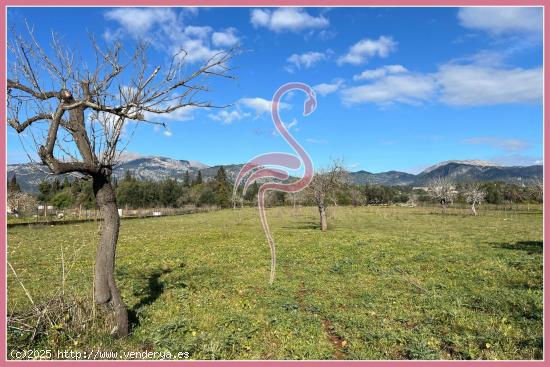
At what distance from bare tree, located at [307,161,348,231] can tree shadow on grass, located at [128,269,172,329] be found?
897 inches

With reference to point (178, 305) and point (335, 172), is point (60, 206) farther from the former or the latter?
point (178, 305)

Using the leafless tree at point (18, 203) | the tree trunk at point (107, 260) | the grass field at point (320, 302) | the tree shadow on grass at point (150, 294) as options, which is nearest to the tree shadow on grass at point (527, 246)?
the grass field at point (320, 302)

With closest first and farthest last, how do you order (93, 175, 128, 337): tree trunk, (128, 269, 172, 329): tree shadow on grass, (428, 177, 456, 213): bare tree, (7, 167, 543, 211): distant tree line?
(93, 175, 128, 337): tree trunk
(128, 269, 172, 329): tree shadow on grass
(428, 177, 456, 213): bare tree
(7, 167, 543, 211): distant tree line

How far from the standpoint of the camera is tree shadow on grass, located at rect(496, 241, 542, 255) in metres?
22.3

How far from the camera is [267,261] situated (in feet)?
65.0

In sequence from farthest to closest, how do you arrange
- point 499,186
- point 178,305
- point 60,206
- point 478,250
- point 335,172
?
1. point 499,186
2. point 60,206
3. point 335,172
4. point 478,250
5. point 178,305

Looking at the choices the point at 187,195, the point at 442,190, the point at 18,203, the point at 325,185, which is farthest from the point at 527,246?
the point at 187,195

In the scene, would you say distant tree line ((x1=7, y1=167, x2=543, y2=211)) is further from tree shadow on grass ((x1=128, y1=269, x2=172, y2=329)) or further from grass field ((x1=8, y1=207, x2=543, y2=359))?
tree shadow on grass ((x1=128, y1=269, x2=172, y2=329))

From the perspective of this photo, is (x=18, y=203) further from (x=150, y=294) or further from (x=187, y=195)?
(x=150, y=294)

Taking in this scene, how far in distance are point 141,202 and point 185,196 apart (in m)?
14.9

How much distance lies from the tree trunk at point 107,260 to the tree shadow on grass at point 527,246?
20.8 meters

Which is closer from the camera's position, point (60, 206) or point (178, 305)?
point (178, 305)

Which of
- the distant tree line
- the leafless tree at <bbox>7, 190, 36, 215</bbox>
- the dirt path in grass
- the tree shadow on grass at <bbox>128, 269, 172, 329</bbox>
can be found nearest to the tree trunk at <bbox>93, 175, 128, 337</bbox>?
the tree shadow on grass at <bbox>128, 269, 172, 329</bbox>

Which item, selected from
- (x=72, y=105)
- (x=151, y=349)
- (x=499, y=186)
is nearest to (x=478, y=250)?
(x=151, y=349)
